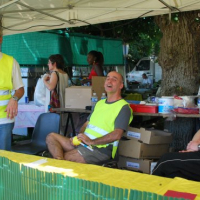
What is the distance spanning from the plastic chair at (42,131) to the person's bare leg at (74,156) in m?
0.53

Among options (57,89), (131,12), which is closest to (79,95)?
(57,89)

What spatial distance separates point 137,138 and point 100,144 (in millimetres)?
798

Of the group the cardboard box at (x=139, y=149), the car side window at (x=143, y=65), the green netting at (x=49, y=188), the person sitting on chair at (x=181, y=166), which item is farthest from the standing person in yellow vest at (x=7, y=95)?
the car side window at (x=143, y=65)

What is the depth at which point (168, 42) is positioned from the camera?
210 inches

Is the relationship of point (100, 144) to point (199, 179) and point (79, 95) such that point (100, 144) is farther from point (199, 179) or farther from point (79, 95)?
point (79, 95)

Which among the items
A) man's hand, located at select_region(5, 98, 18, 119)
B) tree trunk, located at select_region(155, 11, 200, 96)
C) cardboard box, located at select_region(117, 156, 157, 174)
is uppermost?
tree trunk, located at select_region(155, 11, 200, 96)

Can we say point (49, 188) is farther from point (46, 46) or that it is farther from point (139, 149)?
point (46, 46)

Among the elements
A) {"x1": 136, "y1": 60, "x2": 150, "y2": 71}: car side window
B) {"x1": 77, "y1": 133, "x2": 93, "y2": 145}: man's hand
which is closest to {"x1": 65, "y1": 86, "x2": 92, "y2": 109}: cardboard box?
{"x1": 77, "y1": 133, "x2": 93, "y2": 145}: man's hand

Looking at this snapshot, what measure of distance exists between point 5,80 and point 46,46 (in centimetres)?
509

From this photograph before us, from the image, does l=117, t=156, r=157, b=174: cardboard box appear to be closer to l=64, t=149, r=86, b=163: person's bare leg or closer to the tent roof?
l=64, t=149, r=86, b=163: person's bare leg

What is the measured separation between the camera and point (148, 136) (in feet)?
13.0

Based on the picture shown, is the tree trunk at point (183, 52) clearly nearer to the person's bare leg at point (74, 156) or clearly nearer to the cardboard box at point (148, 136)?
the cardboard box at point (148, 136)

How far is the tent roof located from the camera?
4730 mm

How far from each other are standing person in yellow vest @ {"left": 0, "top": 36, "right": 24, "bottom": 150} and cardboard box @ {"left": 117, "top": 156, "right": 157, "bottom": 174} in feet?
5.37
